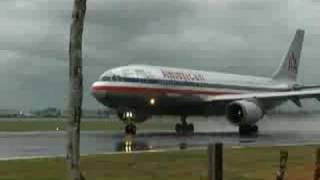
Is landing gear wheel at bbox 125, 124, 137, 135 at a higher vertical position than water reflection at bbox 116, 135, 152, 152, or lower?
lower

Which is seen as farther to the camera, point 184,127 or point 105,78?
point 184,127

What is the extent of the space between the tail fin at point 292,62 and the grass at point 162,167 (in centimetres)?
3648

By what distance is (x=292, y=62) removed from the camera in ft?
194

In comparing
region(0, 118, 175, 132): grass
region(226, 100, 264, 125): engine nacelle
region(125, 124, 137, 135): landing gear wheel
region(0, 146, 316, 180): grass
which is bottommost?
region(0, 118, 175, 132): grass

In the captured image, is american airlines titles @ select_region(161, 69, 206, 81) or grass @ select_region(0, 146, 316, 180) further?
american airlines titles @ select_region(161, 69, 206, 81)

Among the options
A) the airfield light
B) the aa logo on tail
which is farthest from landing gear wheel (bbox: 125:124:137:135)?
the aa logo on tail

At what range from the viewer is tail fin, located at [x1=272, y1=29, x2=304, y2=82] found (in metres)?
57.9

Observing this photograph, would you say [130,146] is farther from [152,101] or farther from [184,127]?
[184,127]

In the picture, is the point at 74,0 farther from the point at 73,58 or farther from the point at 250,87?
the point at 250,87

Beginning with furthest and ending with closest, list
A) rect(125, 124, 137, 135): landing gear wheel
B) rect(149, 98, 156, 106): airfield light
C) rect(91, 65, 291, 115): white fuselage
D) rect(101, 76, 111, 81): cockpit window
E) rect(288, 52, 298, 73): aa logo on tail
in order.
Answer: rect(288, 52, 298, 73): aa logo on tail
rect(149, 98, 156, 106): airfield light
rect(101, 76, 111, 81): cockpit window
rect(91, 65, 291, 115): white fuselage
rect(125, 124, 137, 135): landing gear wheel

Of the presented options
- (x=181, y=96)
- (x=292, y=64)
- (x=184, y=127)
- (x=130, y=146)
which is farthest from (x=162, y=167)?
(x=292, y=64)

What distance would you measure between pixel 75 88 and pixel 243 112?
34.6 metres

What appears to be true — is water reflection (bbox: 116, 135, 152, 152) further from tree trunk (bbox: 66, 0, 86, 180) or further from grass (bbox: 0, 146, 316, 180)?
tree trunk (bbox: 66, 0, 86, 180)

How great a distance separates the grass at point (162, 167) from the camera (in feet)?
50.1
